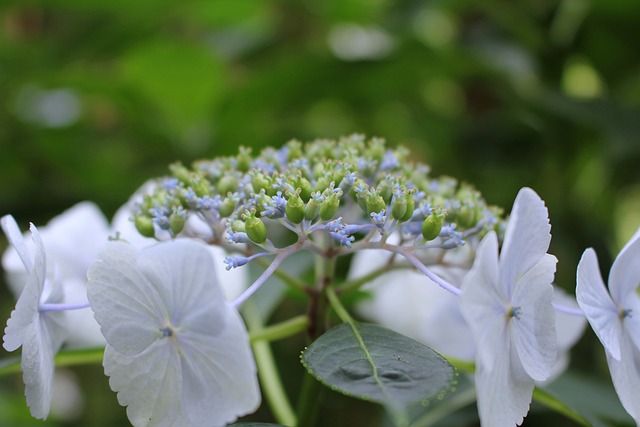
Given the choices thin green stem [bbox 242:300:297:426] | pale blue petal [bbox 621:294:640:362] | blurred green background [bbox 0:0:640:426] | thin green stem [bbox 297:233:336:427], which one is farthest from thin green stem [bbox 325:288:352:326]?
blurred green background [bbox 0:0:640:426]

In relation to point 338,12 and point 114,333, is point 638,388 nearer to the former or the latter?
point 114,333

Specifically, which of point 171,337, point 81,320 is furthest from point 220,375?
point 81,320

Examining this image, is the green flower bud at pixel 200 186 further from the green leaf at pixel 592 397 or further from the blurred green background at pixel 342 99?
the blurred green background at pixel 342 99

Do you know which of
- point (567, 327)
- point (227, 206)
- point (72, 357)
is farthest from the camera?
point (567, 327)

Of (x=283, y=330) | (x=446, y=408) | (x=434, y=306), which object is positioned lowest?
(x=446, y=408)

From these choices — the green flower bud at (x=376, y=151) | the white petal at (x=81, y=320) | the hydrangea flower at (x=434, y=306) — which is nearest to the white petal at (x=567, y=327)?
the hydrangea flower at (x=434, y=306)

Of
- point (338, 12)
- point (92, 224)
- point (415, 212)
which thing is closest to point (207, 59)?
point (338, 12)

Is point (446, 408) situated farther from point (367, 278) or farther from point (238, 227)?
point (238, 227)
